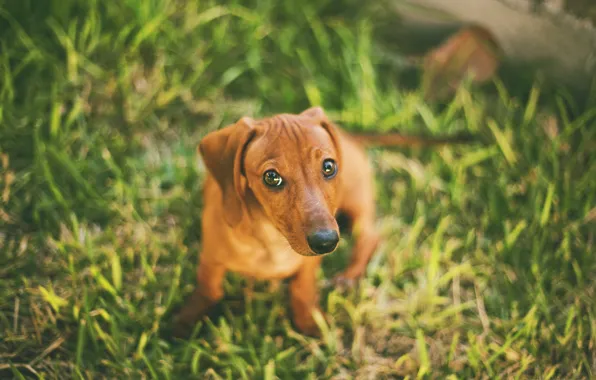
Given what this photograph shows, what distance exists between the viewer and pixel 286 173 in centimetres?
172

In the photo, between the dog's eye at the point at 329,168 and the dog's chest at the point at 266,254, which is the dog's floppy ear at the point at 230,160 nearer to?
→ the dog's chest at the point at 266,254

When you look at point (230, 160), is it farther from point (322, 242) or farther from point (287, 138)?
point (322, 242)

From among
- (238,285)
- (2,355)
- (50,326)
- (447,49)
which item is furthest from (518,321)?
(2,355)

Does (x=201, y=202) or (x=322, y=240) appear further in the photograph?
(x=201, y=202)

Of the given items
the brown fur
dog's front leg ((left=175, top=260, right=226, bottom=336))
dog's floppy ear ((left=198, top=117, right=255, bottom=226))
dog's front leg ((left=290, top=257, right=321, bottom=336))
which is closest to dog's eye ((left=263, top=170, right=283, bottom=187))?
dog's floppy ear ((left=198, top=117, right=255, bottom=226))

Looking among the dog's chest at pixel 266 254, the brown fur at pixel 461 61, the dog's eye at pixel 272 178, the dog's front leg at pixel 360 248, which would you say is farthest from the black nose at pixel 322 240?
the brown fur at pixel 461 61

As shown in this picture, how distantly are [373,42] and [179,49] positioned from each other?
3.52 ft

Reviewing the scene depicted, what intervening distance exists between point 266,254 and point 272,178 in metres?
0.37

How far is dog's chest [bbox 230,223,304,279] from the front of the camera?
1963mm

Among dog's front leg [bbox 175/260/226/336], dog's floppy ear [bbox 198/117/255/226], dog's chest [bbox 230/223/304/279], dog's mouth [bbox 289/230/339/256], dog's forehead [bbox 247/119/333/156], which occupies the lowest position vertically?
dog's front leg [bbox 175/260/226/336]

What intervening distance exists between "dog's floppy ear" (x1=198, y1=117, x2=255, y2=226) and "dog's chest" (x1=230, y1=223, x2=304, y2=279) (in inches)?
4.2

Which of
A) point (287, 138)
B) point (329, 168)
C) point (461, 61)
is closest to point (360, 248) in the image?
point (329, 168)

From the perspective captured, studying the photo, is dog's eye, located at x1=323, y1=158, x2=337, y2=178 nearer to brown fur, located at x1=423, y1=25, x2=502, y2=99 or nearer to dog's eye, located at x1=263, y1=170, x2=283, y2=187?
dog's eye, located at x1=263, y1=170, x2=283, y2=187

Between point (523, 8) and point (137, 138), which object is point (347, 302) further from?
point (523, 8)
